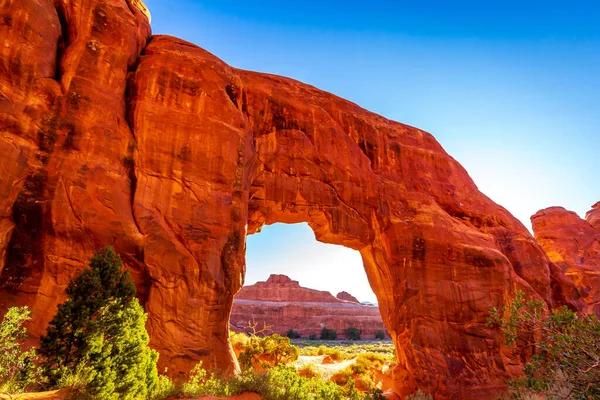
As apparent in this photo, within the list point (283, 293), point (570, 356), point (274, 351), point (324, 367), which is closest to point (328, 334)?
point (283, 293)

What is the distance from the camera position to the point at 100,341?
620 cm

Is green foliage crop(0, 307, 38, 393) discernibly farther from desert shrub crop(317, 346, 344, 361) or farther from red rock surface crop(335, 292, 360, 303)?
red rock surface crop(335, 292, 360, 303)

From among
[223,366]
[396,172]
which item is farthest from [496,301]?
[223,366]

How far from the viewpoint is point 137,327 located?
692cm

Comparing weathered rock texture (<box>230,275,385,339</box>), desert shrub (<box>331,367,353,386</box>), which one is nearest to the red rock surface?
weathered rock texture (<box>230,275,385,339</box>)

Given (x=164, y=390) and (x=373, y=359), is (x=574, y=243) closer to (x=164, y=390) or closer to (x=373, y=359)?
(x=373, y=359)

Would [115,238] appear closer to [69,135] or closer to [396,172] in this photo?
[69,135]

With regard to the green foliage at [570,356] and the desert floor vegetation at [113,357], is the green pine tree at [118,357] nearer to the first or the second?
the desert floor vegetation at [113,357]

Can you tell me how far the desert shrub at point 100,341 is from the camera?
590cm

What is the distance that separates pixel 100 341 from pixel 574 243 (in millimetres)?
44505

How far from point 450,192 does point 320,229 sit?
8640 mm

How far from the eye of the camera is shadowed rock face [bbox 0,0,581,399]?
9.38m

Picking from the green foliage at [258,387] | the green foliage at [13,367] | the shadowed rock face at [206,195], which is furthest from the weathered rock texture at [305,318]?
the green foliage at [13,367]

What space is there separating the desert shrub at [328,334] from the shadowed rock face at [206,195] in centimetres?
3746
